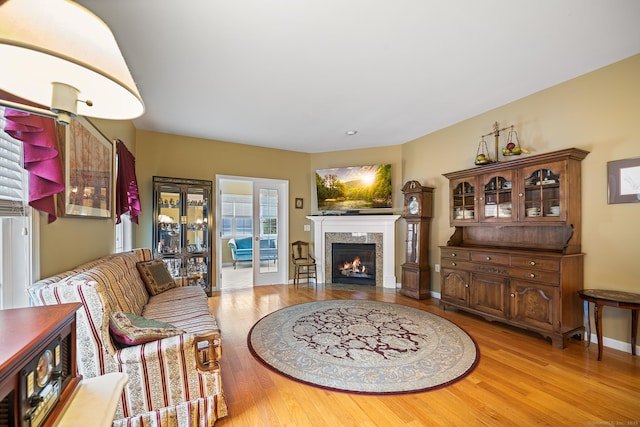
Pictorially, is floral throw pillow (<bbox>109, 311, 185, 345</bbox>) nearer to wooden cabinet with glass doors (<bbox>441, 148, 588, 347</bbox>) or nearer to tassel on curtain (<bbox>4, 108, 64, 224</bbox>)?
tassel on curtain (<bbox>4, 108, 64, 224</bbox>)

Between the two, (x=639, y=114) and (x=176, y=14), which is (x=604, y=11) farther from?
(x=176, y=14)

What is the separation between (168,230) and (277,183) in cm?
206

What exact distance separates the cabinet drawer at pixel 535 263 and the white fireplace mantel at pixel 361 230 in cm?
212

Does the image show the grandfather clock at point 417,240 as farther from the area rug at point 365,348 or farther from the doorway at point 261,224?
the doorway at point 261,224

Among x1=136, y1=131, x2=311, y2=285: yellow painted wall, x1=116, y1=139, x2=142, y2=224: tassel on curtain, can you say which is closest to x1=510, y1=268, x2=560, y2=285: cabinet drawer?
x1=136, y1=131, x2=311, y2=285: yellow painted wall

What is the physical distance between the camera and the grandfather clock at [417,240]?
424cm

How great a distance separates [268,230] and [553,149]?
433 centimetres

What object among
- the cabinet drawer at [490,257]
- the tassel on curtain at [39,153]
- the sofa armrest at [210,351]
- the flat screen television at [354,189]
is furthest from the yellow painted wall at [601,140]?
the tassel on curtain at [39,153]

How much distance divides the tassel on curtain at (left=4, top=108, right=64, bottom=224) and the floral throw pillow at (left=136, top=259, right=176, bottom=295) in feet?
5.10

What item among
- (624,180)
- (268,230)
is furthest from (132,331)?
(624,180)

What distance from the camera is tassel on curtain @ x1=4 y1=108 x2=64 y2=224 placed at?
1.20 metres

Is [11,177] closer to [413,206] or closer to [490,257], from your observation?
[490,257]

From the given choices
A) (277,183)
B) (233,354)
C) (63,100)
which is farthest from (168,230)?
(63,100)

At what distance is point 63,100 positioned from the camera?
2.24 ft
